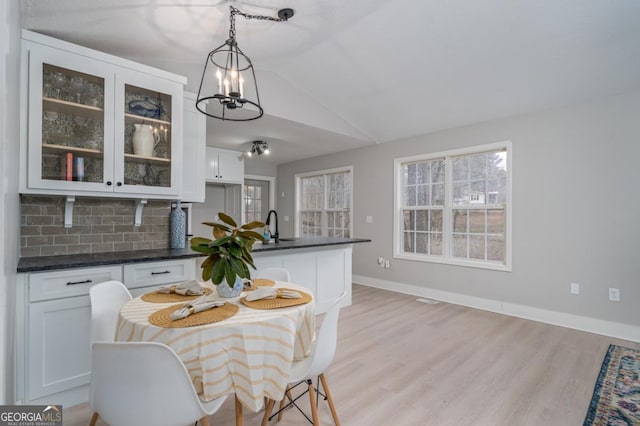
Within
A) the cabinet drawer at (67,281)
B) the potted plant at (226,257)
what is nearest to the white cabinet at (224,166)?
the cabinet drawer at (67,281)

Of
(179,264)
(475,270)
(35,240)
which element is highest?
(35,240)

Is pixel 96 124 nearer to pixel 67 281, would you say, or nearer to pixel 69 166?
pixel 69 166

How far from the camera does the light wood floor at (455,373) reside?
1.91 metres

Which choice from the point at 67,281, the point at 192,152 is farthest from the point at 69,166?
the point at 192,152

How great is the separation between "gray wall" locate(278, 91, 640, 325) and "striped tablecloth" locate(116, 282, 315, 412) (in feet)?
11.2

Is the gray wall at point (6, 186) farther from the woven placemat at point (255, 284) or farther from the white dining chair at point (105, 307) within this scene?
the woven placemat at point (255, 284)

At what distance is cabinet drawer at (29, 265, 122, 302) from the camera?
1880 millimetres

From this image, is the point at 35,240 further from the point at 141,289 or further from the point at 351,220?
the point at 351,220

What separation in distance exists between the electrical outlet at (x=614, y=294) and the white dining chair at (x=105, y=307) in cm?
435

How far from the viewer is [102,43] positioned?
8.43ft

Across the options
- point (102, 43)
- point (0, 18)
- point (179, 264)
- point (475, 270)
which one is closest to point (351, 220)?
point (475, 270)

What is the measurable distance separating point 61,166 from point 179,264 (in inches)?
42.2

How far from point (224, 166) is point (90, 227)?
3199 mm

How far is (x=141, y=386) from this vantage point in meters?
1.10
